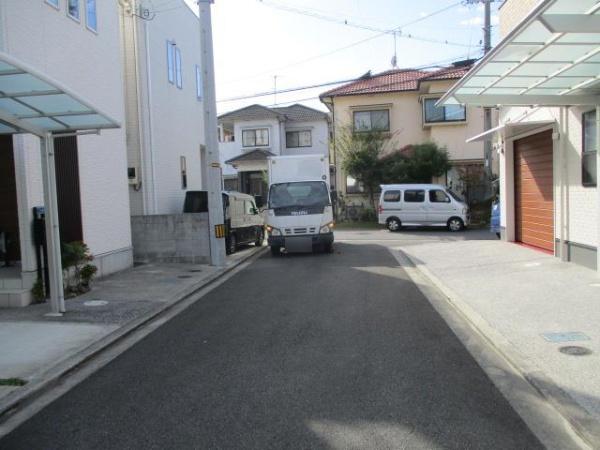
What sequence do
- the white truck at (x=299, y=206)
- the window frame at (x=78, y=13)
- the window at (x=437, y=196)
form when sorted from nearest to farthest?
the window frame at (x=78, y=13) < the white truck at (x=299, y=206) < the window at (x=437, y=196)

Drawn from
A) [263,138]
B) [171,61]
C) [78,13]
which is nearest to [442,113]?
[263,138]

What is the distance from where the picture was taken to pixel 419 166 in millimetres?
27500

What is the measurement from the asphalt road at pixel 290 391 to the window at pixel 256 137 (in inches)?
1309

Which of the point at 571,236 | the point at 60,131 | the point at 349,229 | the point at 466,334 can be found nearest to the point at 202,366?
the point at 466,334

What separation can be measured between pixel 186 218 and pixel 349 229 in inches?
499

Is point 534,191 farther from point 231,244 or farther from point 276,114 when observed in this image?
point 276,114

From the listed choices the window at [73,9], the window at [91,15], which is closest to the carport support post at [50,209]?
the window at [73,9]

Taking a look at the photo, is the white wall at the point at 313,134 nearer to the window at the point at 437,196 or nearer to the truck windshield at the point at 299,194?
the window at the point at 437,196

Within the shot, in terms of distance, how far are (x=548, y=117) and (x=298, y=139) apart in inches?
1207

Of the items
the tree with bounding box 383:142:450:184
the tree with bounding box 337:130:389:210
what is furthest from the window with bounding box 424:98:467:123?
the tree with bounding box 337:130:389:210

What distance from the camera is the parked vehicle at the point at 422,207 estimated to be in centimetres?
2345

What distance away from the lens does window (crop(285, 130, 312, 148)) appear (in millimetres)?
42250

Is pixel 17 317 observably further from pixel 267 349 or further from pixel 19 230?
pixel 267 349

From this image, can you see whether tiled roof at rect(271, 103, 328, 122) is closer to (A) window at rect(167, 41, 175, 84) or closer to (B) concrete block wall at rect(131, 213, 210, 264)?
(A) window at rect(167, 41, 175, 84)
